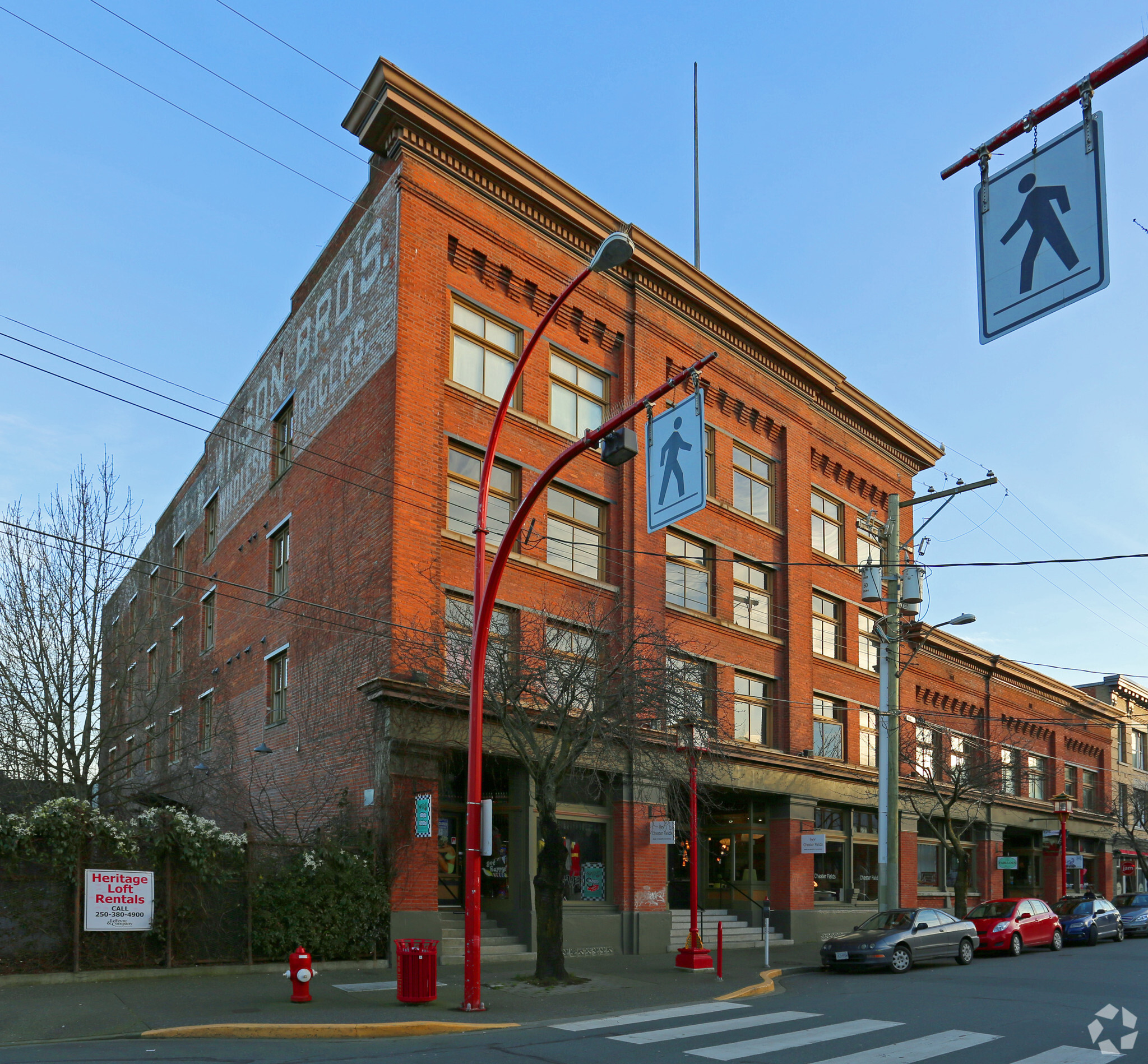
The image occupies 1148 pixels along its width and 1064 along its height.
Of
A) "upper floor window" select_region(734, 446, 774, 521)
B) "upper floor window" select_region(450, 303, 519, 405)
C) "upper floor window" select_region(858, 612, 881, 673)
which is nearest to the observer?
"upper floor window" select_region(450, 303, 519, 405)

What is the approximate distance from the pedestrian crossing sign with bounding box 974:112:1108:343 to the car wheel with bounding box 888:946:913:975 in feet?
60.1

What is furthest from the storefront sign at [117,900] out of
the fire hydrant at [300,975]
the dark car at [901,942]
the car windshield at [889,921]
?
the car windshield at [889,921]

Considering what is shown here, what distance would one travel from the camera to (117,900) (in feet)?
55.7

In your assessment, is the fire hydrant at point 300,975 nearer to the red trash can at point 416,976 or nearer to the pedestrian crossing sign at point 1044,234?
the red trash can at point 416,976

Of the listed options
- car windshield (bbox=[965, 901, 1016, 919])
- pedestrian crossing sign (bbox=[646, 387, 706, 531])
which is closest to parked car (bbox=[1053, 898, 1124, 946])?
car windshield (bbox=[965, 901, 1016, 919])

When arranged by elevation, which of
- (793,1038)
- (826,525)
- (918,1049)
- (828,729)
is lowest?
(793,1038)

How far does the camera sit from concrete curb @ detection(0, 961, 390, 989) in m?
15.7

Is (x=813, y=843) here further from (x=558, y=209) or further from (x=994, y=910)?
(x=558, y=209)

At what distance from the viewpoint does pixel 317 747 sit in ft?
77.1

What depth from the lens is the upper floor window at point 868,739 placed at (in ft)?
116

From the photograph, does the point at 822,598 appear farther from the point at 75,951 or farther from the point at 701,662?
the point at 75,951

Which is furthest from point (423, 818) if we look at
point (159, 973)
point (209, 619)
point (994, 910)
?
point (209, 619)

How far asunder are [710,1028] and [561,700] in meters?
5.77

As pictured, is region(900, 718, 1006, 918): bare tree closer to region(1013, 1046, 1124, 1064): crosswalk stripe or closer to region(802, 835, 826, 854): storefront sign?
region(802, 835, 826, 854): storefront sign
